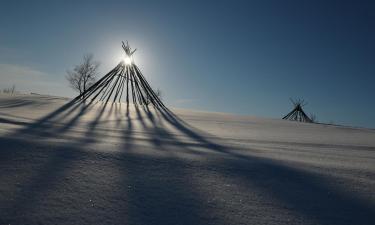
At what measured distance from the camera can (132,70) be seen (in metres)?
10.3

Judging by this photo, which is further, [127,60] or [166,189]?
[127,60]

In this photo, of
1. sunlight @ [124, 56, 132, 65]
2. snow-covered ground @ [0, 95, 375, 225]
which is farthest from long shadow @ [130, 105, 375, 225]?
sunlight @ [124, 56, 132, 65]

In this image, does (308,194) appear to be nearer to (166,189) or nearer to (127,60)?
(166,189)

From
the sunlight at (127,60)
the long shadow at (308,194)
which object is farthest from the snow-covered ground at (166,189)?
the sunlight at (127,60)

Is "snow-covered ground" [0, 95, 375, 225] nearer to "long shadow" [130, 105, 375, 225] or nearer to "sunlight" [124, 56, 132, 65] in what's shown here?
"long shadow" [130, 105, 375, 225]

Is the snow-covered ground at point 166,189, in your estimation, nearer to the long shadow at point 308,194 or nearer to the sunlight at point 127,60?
the long shadow at point 308,194

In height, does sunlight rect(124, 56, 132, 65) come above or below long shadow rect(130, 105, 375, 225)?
above

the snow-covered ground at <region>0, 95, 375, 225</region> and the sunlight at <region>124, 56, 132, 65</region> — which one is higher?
the sunlight at <region>124, 56, 132, 65</region>

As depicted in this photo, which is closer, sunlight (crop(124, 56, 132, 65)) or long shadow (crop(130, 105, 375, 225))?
long shadow (crop(130, 105, 375, 225))

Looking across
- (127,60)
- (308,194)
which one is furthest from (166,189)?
(127,60)

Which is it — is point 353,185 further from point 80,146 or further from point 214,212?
point 80,146

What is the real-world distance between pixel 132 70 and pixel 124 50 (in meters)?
0.85

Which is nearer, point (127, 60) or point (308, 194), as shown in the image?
point (308, 194)

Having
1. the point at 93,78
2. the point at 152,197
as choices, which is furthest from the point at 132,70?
the point at 152,197
